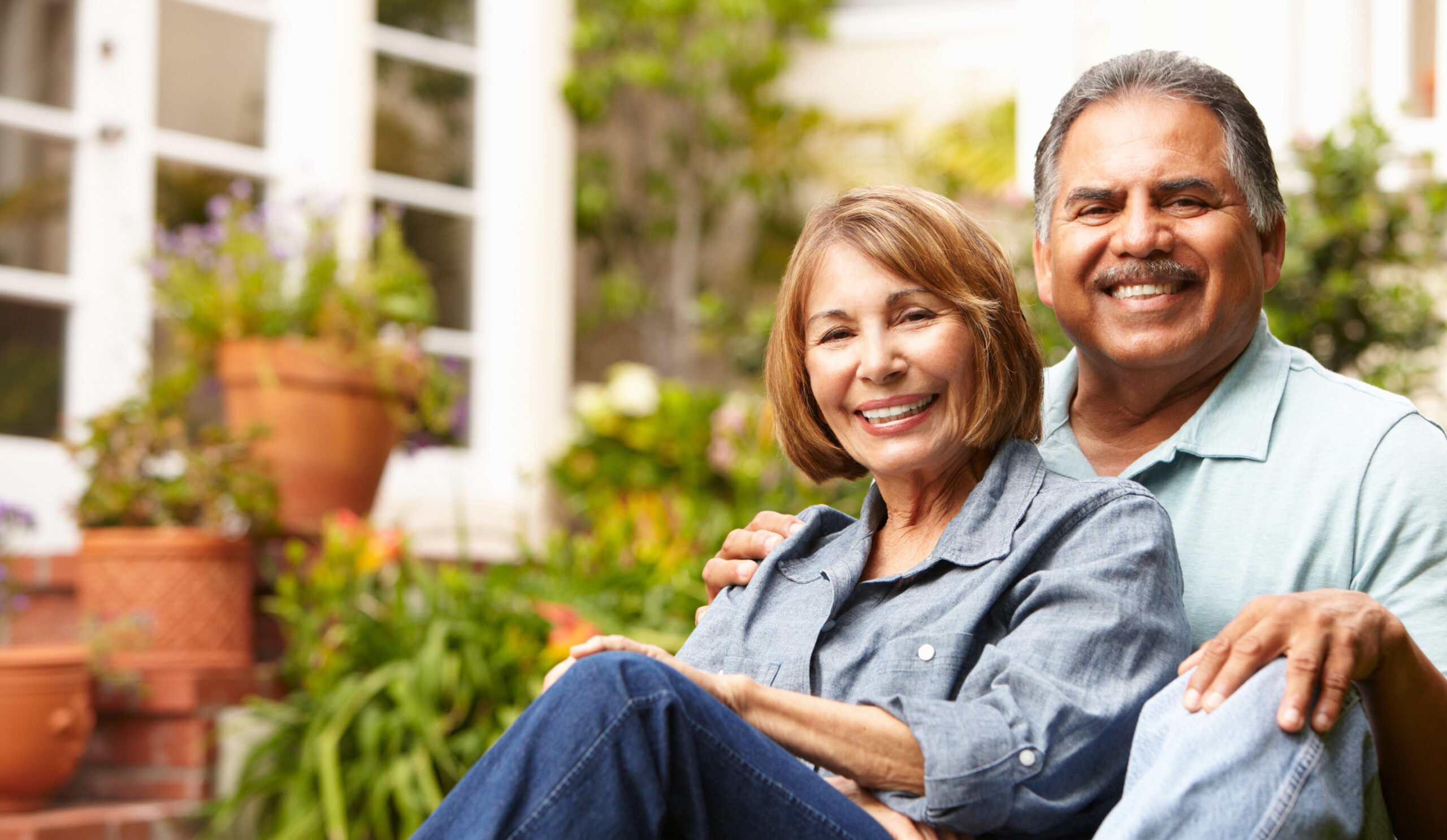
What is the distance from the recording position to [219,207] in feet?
12.7

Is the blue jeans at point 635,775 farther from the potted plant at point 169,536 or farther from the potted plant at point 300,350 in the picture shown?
the potted plant at point 300,350

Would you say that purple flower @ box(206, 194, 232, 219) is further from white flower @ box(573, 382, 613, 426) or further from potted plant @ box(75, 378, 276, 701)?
white flower @ box(573, 382, 613, 426)

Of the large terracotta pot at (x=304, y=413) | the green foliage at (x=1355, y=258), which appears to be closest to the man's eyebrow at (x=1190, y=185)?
the green foliage at (x=1355, y=258)

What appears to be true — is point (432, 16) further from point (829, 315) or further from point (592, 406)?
point (829, 315)

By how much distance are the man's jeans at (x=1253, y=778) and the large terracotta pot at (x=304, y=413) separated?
9.18 ft

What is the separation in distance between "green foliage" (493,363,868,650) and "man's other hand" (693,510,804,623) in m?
0.53

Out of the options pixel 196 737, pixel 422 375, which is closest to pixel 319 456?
pixel 422 375

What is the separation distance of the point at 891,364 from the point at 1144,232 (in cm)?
39

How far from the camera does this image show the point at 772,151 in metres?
6.79

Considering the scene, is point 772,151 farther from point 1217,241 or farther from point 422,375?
point 1217,241

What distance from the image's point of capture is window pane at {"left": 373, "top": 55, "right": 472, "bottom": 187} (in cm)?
515

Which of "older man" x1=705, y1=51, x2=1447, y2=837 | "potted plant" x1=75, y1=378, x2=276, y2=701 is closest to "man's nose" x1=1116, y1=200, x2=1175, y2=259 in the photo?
"older man" x1=705, y1=51, x2=1447, y2=837

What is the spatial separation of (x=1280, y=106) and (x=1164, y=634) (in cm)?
366

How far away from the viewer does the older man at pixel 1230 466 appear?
129 cm
